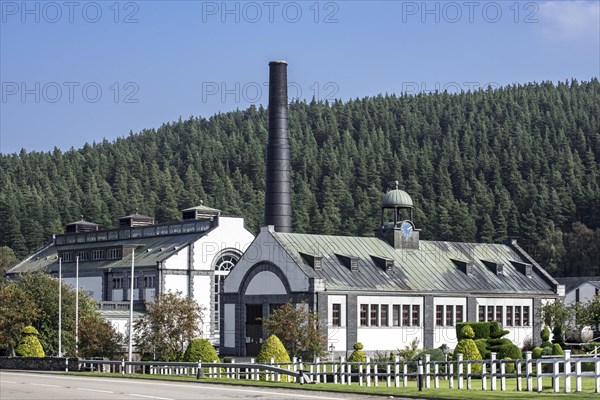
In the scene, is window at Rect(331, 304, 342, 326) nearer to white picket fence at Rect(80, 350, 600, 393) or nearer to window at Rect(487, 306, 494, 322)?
white picket fence at Rect(80, 350, 600, 393)

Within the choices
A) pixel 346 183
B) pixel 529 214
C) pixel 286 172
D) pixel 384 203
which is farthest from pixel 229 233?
pixel 346 183

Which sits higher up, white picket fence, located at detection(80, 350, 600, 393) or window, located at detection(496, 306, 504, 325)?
window, located at detection(496, 306, 504, 325)

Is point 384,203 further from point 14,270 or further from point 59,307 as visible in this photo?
point 14,270

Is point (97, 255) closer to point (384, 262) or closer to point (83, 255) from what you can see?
point (83, 255)

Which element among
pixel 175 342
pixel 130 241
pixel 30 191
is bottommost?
pixel 175 342

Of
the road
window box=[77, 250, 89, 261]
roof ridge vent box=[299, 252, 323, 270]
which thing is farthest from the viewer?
window box=[77, 250, 89, 261]

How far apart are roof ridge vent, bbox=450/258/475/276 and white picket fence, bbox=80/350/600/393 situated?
21.0 metres

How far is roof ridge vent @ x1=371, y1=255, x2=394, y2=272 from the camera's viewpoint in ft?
232

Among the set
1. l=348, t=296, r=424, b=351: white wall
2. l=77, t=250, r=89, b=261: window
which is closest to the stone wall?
l=348, t=296, r=424, b=351: white wall

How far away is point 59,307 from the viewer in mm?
67188

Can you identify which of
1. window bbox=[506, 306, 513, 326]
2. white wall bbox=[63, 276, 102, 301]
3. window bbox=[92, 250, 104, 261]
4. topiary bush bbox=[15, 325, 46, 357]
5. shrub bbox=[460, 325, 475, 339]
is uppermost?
window bbox=[92, 250, 104, 261]

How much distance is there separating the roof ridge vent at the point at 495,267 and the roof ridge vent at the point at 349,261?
1375 cm

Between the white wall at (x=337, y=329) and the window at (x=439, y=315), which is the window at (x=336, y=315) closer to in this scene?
the white wall at (x=337, y=329)

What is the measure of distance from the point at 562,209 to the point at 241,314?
108684 mm
